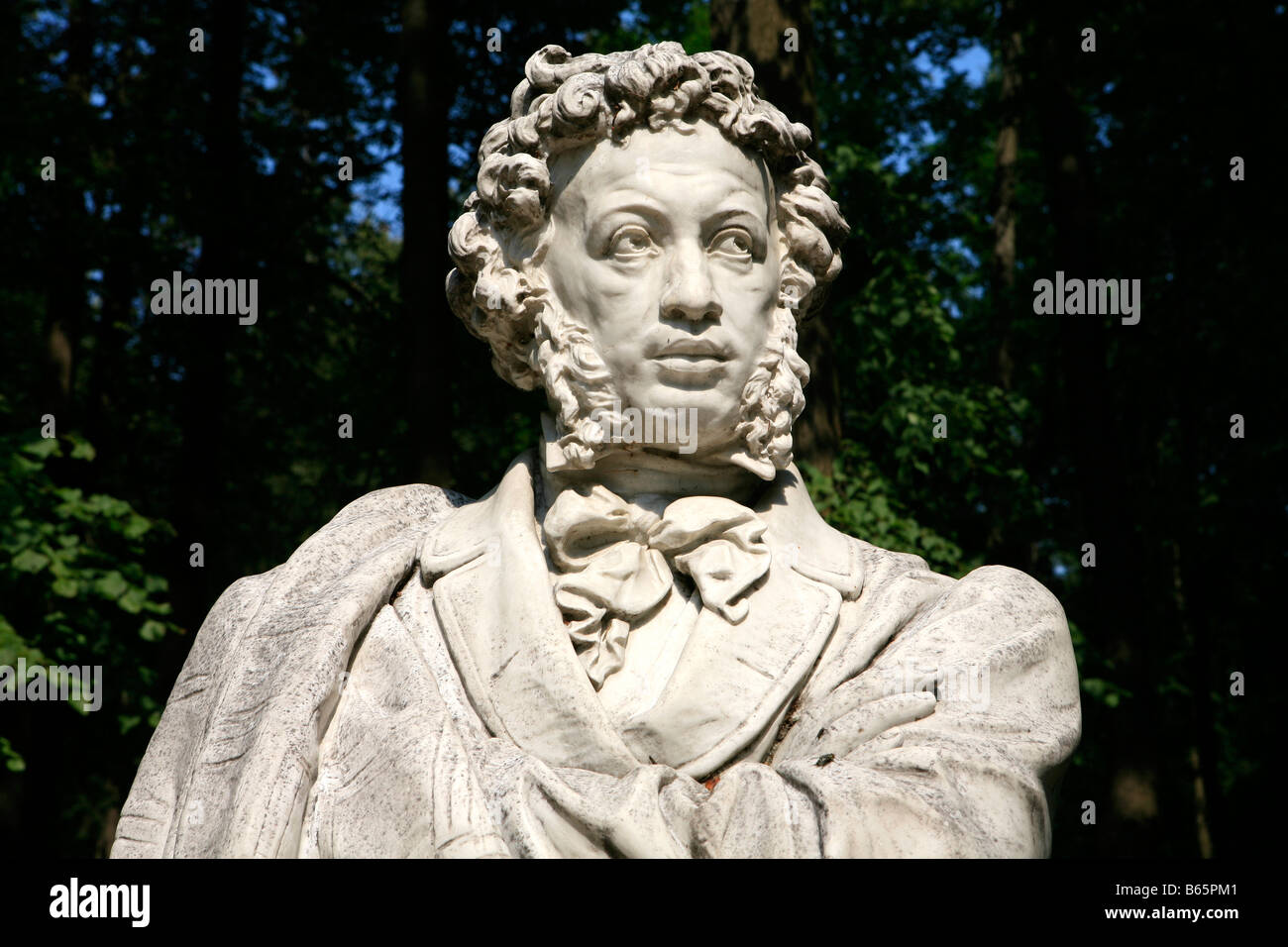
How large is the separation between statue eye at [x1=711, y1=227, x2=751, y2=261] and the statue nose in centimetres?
7

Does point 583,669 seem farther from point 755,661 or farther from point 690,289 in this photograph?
point 690,289

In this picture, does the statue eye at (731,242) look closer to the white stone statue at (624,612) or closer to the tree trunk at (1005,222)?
the white stone statue at (624,612)

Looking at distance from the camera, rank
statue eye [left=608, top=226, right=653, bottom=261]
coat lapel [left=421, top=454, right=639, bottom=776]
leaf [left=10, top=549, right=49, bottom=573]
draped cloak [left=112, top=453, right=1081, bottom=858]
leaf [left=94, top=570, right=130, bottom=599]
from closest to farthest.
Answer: draped cloak [left=112, top=453, right=1081, bottom=858] → coat lapel [left=421, top=454, right=639, bottom=776] → statue eye [left=608, top=226, right=653, bottom=261] → leaf [left=10, top=549, right=49, bottom=573] → leaf [left=94, top=570, right=130, bottom=599]

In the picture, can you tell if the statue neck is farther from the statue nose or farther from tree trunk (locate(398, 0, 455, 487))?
tree trunk (locate(398, 0, 455, 487))

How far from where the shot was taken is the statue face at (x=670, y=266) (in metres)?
4.50

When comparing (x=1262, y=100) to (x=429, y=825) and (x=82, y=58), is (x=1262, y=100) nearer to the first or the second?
(x=82, y=58)

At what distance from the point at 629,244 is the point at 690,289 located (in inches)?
9.0

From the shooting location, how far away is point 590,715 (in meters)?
4.19

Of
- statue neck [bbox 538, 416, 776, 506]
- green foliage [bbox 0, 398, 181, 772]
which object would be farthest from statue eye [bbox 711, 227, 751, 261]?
green foliage [bbox 0, 398, 181, 772]

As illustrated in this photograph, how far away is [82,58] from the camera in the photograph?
49.2 feet

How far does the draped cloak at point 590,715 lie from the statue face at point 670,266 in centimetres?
43

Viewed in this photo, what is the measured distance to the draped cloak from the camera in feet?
12.6

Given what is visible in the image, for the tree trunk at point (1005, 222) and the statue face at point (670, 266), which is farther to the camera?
the tree trunk at point (1005, 222)

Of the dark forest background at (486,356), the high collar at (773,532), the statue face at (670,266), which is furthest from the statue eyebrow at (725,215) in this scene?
the dark forest background at (486,356)
